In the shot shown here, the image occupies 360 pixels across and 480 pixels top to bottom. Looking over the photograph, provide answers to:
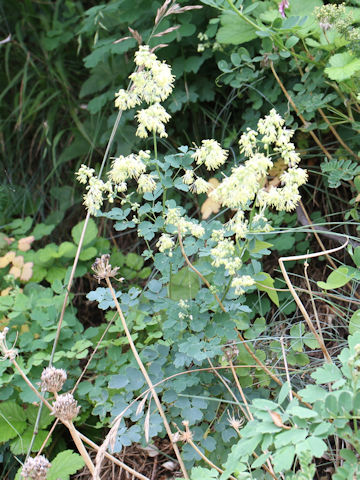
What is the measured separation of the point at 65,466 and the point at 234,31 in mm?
1528

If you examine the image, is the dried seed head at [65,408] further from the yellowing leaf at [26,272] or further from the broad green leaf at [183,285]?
the yellowing leaf at [26,272]

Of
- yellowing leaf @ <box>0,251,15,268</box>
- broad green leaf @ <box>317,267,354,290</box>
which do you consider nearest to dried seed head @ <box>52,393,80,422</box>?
broad green leaf @ <box>317,267,354,290</box>

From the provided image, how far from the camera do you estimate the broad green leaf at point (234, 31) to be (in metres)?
2.01

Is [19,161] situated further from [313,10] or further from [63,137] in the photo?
[313,10]

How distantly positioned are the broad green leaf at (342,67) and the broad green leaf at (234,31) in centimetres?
34

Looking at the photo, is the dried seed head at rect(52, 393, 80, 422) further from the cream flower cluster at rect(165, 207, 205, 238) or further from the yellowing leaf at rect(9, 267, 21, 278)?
the yellowing leaf at rect(9, 267, 21, 278)

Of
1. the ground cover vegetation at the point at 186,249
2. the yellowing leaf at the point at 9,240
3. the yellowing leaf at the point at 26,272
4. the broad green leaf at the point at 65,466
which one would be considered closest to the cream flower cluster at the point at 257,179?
the ground cover vegetation at the point at 186,249

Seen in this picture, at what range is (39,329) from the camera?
191cm

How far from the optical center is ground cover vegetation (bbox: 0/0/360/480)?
129 cm

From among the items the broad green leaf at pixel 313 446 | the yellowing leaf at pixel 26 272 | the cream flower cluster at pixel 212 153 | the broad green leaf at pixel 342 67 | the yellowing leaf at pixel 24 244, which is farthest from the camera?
the yellowing leaf at pixel 24 244

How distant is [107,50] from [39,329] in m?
1.19

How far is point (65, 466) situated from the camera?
A: 4.96 feet

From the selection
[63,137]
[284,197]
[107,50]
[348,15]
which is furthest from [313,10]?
[63,137]

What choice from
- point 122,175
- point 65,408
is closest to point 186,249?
point 122,175
